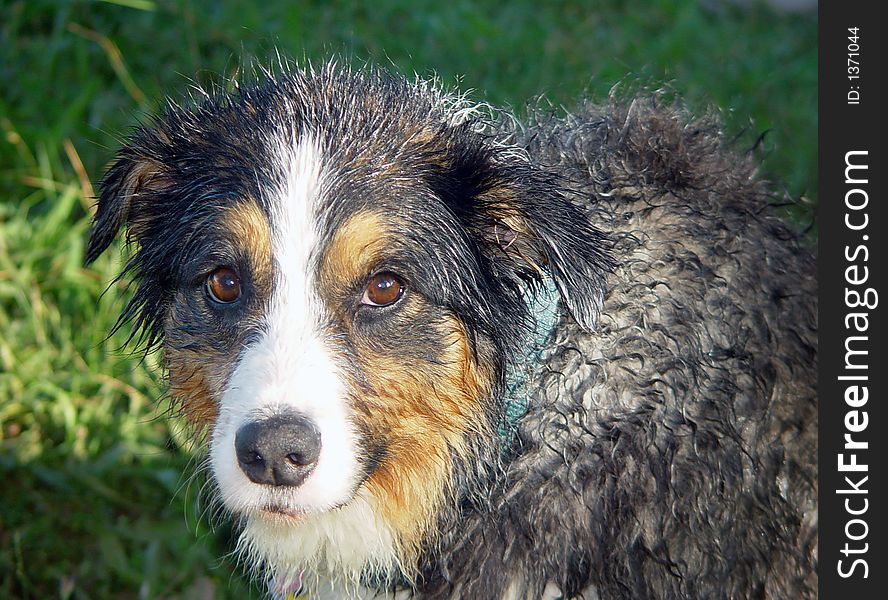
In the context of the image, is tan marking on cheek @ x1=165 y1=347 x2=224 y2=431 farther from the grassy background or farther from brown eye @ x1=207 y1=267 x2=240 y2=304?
the grassy background

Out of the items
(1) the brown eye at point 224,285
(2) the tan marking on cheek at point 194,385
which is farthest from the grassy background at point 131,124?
(1) the brown eye at point 224,285

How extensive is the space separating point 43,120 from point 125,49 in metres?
0.68

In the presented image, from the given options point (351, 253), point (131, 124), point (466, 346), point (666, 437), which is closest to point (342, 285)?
point (351, 253)

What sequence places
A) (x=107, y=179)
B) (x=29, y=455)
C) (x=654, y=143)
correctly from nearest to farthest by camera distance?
1. (x=107, y=179)
2. (x=654, y=143)
3. (x=29, y=455)

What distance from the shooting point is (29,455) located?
434 centimetres

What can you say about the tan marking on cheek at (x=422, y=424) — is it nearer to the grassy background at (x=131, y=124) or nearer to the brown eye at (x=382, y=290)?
the brown eye at (x=382, y=290)

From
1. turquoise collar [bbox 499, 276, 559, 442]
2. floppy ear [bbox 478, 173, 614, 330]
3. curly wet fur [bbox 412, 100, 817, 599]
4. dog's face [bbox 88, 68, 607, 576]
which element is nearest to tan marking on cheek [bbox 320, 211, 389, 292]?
dog's face [bbox 88, 68, 607, 576]

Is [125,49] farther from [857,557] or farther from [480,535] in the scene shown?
[857,557]

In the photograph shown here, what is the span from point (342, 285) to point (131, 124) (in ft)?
9.94

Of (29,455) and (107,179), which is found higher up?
(107,179)

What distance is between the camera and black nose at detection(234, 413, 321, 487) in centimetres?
243

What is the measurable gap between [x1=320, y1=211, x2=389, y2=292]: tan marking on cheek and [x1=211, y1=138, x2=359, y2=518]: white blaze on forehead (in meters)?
0.04

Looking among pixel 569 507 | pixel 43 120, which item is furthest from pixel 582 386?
pixel 43 120

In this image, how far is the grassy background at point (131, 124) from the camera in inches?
164
